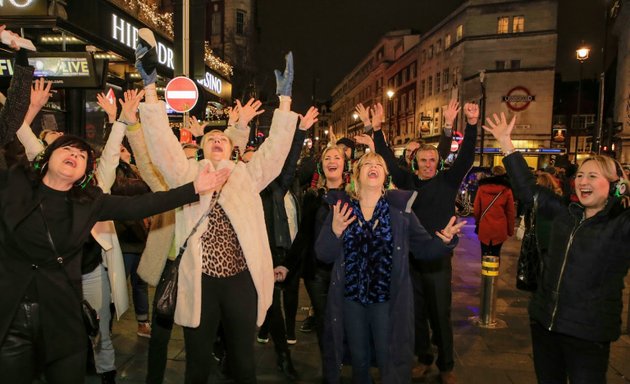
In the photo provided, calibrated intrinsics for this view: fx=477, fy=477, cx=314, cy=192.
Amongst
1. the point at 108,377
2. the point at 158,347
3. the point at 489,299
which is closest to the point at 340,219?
the point at 158,347

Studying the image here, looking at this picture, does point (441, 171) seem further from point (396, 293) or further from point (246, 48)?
point (246, 48)

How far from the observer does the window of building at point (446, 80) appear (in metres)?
48.2

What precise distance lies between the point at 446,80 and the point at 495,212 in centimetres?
4340

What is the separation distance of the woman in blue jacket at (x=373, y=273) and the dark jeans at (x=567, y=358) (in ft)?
2.86

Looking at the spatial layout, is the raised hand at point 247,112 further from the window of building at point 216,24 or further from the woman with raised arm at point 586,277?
the window of building at point 216,24

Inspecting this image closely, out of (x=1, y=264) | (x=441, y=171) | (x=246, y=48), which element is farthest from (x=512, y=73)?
(x=1, y=264)

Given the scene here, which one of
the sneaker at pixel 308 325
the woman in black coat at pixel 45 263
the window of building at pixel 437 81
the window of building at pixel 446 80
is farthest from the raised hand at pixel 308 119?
the window of building at pixel 437 81

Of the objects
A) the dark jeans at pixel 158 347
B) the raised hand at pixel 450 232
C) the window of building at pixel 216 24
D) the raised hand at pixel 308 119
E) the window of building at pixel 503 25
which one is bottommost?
the dark jeans at pixel 158 347

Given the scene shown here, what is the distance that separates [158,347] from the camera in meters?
3.84

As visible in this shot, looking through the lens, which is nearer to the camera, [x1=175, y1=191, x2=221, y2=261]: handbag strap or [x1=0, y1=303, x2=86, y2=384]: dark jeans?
[x1=0, y1=303, x2=86, y2=384]: dark jeans

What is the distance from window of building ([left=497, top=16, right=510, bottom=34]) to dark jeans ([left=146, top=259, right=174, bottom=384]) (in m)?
Result: 47.8

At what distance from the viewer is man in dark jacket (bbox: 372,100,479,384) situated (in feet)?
14.6

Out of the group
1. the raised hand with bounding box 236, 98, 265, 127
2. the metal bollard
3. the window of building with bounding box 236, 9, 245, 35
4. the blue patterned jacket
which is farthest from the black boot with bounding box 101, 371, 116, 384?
the window of building with bounding box 236, 9, 245, 35

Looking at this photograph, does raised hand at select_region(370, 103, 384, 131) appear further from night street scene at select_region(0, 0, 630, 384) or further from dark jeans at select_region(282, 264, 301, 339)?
dark jeans at select_region(282, 264, 301, 339)
